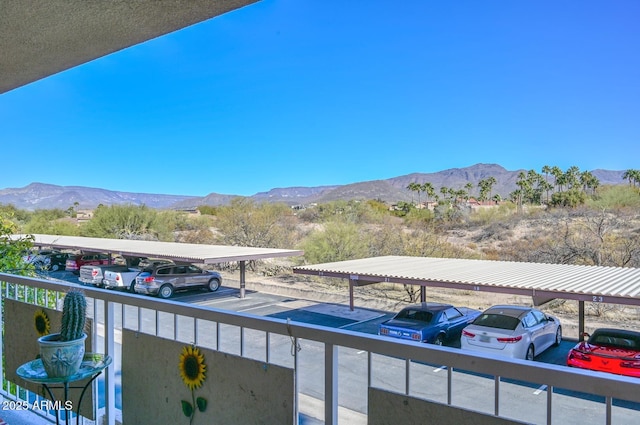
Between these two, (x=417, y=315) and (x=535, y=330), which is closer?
(x=535, y=330)

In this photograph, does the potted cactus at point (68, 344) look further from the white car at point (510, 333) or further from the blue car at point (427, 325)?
the blue car at point (427, 325)

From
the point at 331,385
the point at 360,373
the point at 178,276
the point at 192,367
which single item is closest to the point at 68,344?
the point at 192,367

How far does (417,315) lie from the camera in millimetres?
9328

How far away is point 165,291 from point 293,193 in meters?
76.5

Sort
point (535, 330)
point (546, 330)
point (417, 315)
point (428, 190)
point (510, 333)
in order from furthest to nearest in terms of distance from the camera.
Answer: point (428, 190)
point (417, 315)
point (546, 330)
point (535, 330)
point (510, 333)

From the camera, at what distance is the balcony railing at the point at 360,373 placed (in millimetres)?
927

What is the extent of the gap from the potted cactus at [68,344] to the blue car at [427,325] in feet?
24.2

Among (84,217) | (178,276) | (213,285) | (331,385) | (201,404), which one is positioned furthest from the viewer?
(84,217)

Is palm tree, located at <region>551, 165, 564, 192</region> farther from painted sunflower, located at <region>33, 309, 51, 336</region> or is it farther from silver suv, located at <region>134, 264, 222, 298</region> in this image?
painted sunflower, located at <region>33, 309, 51, 336</region>

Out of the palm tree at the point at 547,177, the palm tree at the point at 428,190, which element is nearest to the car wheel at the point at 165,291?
the palm tree at the point at 428,190

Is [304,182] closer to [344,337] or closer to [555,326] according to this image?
[555,326]

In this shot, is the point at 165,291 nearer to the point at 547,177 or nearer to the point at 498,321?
the point at 498,321

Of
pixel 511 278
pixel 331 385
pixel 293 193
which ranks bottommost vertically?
pixel 511 278

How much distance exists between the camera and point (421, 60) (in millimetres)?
37375
